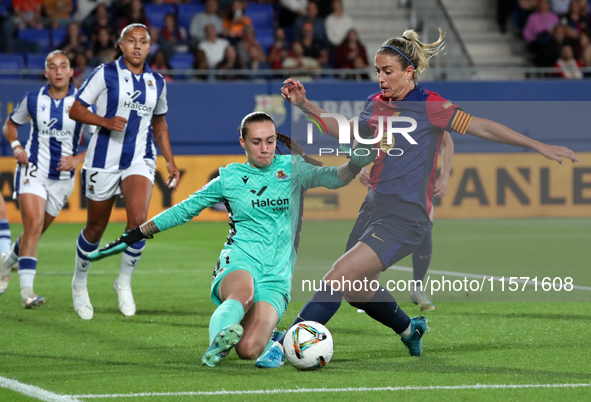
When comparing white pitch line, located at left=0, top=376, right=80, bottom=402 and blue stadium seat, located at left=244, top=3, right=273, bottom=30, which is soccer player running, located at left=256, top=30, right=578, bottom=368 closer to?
white pitch line, located at left=0, top=376, right=80, bottom=402

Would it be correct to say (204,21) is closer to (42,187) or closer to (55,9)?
(55,9)

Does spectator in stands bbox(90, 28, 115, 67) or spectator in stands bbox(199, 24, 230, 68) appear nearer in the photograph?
spectator in stands bbox(90, 28, 115, 67)

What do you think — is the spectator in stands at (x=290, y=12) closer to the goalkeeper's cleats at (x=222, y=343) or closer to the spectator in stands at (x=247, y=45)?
the spectator in stands at (x=247, y=45)

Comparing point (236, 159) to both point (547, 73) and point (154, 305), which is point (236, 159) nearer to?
point (547, 73)

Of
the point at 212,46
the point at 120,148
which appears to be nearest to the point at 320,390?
the point at 120,148

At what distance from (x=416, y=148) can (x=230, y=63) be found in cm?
1263

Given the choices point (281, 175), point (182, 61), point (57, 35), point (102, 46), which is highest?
point (281, 175)

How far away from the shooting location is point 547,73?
18.5m

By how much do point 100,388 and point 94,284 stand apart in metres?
4.93

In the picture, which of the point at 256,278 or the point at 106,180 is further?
the point at 106,180

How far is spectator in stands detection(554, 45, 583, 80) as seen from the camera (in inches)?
714

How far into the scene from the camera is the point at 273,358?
4.96 m

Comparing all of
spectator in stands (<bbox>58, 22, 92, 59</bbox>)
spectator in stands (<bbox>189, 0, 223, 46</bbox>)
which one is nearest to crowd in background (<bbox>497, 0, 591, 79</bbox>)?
spectator in stands (<bbox>189, 0, 223, 46</bbox>)

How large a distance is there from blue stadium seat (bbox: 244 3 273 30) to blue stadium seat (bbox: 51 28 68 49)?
3956 millimetres
